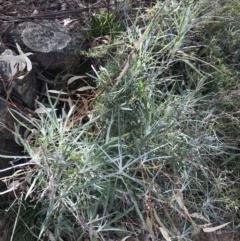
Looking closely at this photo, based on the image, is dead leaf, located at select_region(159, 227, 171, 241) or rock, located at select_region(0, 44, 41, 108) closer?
dead leaf, located at select_region(159, 227, 171, 241)

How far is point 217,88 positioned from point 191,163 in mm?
376

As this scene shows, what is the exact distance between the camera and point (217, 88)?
1904 millimetres

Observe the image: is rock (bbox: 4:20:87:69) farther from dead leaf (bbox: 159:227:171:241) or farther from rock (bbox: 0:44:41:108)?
dead leaf (bbox: 159:227:171:241)

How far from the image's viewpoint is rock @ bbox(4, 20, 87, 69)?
182 centimetres

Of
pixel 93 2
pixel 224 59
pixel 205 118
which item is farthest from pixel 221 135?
pixel 93 2

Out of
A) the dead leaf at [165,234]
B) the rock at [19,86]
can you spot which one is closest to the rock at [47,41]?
the rock at [19,86]

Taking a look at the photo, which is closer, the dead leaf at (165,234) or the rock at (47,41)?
the dead leaf at (165,234)

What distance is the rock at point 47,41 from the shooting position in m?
1.82

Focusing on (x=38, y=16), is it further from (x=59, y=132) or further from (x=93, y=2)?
(x=59, y=132)

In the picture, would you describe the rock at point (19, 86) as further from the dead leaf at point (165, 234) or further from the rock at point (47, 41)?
the dead leaf at point (165, 234)

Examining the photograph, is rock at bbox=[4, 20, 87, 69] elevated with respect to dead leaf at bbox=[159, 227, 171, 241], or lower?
elevated

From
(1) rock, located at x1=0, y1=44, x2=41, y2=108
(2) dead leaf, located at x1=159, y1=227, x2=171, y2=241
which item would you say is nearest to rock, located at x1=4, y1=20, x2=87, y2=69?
(1) rock, located at x1=0, y1=44, x2=41, y2=108

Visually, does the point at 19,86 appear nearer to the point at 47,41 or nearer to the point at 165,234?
the point at 47,41

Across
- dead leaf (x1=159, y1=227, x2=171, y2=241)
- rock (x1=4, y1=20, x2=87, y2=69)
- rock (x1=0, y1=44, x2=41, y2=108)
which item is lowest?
dead leaf (x1=159, y1=227, x2=171, y2=241)
